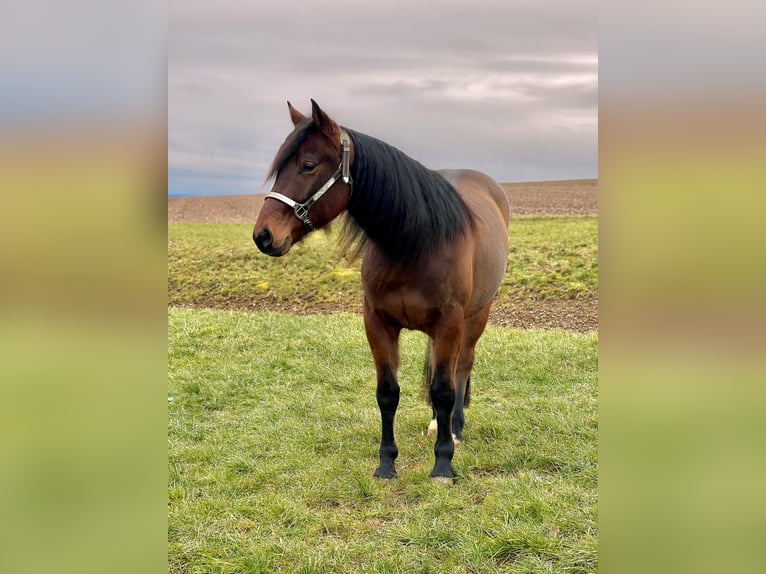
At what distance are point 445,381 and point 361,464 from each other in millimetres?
907

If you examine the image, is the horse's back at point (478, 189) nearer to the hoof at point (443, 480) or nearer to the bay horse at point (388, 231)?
the bay horse at point (388, 231)

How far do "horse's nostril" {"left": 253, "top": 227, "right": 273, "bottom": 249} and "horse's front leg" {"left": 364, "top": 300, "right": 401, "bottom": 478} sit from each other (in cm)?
104

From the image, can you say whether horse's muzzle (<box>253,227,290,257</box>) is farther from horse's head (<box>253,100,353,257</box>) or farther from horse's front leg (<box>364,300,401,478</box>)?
horse's front leg (<box>364,300,401,478</box>)

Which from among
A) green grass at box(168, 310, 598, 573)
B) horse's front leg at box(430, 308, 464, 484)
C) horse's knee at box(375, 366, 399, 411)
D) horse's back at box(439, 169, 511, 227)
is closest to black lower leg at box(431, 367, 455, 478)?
horse's front leg at box(430, 308, 464, 484)

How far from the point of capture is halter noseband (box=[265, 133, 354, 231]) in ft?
11.4

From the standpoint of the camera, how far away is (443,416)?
4238 mm

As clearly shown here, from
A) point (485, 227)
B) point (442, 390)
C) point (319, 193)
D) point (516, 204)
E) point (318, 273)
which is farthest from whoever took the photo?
point (516, 204)

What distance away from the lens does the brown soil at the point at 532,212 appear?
9.70 metres

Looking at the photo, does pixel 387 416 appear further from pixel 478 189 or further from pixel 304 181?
pixel 478 189
